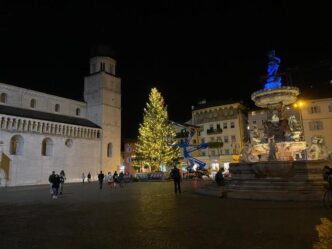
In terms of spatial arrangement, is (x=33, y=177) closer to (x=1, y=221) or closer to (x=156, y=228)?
(x=1, y=221)

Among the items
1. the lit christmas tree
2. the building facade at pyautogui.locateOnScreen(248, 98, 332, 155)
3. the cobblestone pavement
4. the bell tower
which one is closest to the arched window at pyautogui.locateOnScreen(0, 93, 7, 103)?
the bell tower

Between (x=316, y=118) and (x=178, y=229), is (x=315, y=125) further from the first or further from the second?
(x=178, y=229)

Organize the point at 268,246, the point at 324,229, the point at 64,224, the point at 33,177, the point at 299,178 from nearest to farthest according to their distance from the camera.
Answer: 1. the point at 268,246
2. the point at 324,229
3. the point at 64,224
4. the point at 299,178
5. the point at 33,177

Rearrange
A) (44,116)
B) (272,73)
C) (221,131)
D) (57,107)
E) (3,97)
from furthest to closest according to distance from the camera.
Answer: (221,131) < (57,107) < (44,116) < (3,97) < (272,73)

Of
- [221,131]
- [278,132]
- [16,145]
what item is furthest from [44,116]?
[278,132]

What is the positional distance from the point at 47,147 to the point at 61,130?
3763 millimetres

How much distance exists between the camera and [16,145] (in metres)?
43.3

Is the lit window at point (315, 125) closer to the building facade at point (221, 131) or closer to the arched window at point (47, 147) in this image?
the building facade at point (221, 131)

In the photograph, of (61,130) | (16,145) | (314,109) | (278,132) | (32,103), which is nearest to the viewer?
(278,132)

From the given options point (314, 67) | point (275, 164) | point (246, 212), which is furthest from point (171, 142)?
point (246, 212)

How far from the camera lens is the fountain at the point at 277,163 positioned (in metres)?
12.9

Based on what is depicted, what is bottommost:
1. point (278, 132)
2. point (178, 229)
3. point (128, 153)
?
point (178, 229)

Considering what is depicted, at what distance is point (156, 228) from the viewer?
7387 mm

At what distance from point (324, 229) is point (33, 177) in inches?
1783
